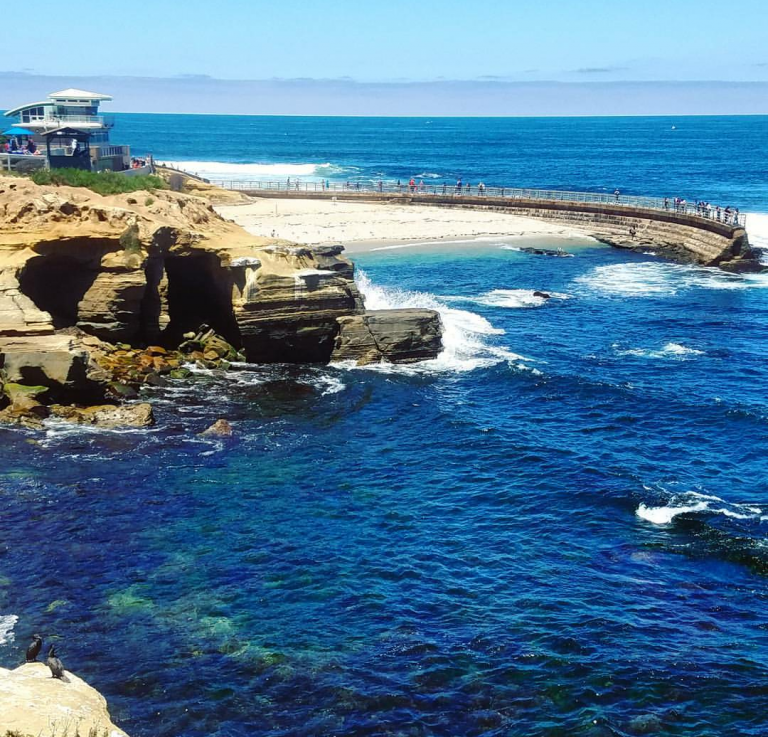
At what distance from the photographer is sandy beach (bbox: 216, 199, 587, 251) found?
79.9 meters

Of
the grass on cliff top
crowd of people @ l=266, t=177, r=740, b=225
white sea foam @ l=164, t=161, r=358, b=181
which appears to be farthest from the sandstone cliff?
white sea foam @ l=164, t=161, r=358, b=181

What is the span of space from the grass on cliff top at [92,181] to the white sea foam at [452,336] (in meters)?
14.9

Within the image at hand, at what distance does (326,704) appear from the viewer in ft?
68.6

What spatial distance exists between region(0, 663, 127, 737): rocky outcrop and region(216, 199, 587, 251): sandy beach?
58368 millimetres

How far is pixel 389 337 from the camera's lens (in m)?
46.0

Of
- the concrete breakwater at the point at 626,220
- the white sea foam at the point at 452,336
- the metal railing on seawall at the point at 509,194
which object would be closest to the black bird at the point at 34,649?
the white sea foam at the point at 452,336

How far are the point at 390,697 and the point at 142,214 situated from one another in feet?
98.4

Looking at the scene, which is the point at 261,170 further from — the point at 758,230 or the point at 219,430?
the point at 219,430

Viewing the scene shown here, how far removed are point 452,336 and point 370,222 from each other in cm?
3883

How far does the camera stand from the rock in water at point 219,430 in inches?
1425

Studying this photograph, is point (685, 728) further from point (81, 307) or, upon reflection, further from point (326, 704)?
point (81, 307)

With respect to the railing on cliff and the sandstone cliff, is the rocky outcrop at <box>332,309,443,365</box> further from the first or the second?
the railing on cliff

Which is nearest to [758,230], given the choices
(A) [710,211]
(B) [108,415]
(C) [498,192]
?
(A) [710,211]

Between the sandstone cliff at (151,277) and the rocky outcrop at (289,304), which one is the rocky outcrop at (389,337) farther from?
the rocky outcrop at (289,304)
